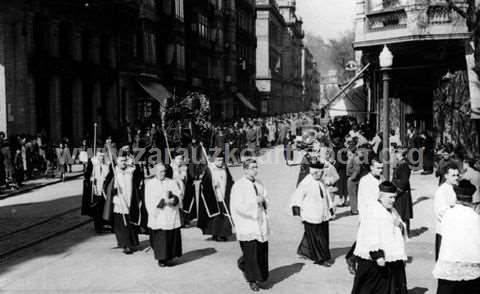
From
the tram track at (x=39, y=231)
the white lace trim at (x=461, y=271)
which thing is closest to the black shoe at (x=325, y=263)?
the white lace trim at (x=461, y=271)

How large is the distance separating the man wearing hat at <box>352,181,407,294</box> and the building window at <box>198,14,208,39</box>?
41.6 metres

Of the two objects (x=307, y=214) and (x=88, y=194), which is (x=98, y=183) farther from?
(x=307, y=214)

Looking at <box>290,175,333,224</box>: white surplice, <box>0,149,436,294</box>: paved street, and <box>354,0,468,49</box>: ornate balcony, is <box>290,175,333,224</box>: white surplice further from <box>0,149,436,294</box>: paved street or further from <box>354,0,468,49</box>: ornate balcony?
<box>354,0,468,49</box>: ornate balcony

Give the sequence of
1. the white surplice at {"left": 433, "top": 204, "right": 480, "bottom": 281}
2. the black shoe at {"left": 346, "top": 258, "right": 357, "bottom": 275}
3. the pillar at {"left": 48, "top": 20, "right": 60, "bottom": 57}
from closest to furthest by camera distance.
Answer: the white surplice at {"left": 433, "top": 204, "right": 480, "bottom": 281}, the black shoe at {"left": 346, "top": 258, "right": 357, "bottom": 275}, the pillar at {"left": 48, "top": 20, "right": 60, "bottom": 57}

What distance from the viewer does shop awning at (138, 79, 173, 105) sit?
113 ft

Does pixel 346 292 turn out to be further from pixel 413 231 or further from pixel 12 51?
pixel 12 51

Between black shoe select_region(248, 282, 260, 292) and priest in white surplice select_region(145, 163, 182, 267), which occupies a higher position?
priest in white surplice select_region(145, 163, 182, 267)

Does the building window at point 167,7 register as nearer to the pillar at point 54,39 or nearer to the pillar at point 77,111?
the pillar at point 77,111

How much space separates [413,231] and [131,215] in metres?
5.70

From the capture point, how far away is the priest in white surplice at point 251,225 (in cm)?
788

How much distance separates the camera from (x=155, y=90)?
116ft

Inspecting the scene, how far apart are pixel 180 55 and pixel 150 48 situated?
503 cm

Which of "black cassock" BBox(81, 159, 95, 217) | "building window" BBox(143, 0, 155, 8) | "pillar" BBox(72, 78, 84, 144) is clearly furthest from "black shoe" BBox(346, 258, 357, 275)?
"building window" BBox(143, 0, 155, 8)

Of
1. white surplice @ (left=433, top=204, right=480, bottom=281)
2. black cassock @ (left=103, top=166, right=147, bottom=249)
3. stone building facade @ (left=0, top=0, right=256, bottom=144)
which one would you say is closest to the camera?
white surplice @ (left=433, top=204, right=480, bottom=281)
